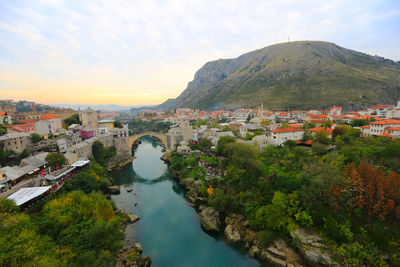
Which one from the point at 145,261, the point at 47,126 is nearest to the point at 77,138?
the point at 47,126

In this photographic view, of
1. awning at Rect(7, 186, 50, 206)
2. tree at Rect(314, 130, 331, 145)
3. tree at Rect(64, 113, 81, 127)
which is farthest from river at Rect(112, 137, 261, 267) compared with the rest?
tree at Rect(64, 113, 81, 127)

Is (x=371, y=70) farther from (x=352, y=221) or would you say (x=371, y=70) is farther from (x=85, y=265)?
(x=85, y=265)

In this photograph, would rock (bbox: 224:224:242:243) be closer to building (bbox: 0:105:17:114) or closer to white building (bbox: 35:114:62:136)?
white building (bbox: 35:114:62:136)

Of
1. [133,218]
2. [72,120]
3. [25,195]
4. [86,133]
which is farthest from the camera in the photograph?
[72,120]

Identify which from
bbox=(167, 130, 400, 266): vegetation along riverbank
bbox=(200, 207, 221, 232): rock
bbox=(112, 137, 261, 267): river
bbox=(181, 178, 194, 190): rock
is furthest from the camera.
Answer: bbox=(181, 178, 194, 190): rock

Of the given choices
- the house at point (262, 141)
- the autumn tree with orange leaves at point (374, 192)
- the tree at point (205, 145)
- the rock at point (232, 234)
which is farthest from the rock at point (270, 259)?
the tree at point (205, 145)

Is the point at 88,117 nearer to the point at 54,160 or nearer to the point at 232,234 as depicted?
the point at 54,160

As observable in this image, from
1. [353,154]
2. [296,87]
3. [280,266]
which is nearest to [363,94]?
[296,87]
